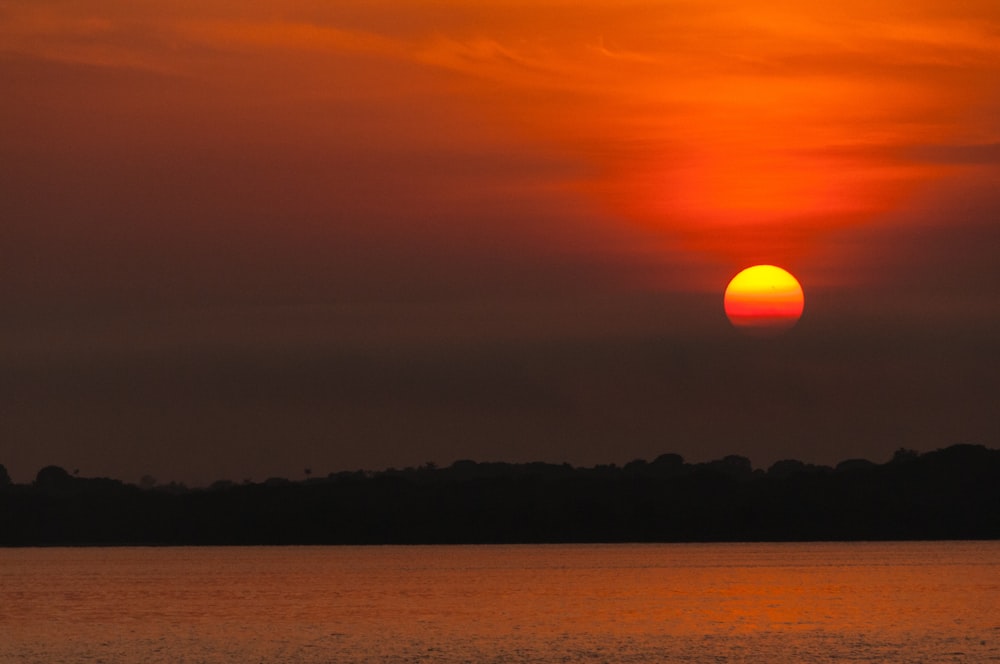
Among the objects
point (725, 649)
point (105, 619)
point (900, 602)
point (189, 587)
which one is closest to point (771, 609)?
point (900, 602)

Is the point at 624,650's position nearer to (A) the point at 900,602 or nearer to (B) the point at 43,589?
(A) the point at 900,602

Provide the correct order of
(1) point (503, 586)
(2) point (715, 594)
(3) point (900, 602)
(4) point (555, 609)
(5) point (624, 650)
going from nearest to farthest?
(5) point (624, 650), (4) point (555, 609), (3) point (900, 602), (2) point (715, 594), (1) point (503, 586)

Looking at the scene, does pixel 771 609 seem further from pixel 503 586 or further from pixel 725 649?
pixel 503 586

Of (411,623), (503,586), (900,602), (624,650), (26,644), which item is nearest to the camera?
(624,650)

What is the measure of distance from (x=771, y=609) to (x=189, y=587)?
73.9m

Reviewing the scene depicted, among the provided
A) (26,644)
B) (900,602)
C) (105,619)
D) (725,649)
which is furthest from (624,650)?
(900,602)

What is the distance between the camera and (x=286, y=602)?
147 meters

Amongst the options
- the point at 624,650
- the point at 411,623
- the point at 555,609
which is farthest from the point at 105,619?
the point at 624,650

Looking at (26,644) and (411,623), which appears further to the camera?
(411,623)

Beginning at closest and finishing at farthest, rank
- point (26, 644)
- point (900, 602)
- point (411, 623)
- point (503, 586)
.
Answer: point (26, 644)
point (411, 623)
point (900, 602)
point (503, 586)

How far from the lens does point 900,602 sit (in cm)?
14100

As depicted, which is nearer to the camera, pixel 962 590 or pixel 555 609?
pixel 555 609

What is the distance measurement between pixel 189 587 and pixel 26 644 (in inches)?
3295

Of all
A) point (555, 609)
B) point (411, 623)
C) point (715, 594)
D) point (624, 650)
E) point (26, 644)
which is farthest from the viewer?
point (715, 594)
